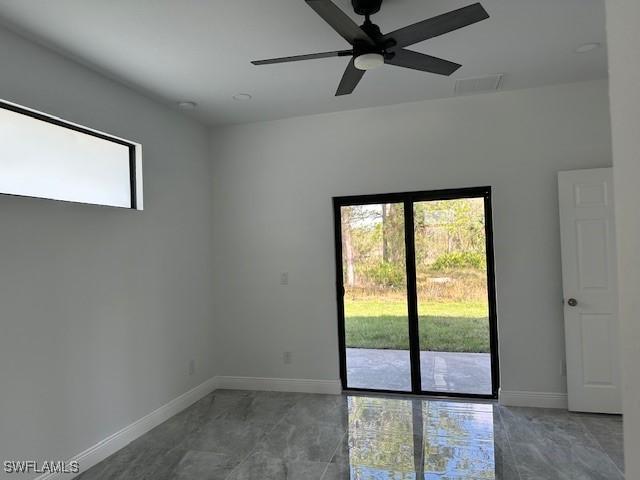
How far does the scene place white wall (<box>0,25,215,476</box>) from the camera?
93.5 inches

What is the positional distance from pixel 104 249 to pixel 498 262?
329cm

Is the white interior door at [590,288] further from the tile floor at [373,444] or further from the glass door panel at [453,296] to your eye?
the glass door panel at [453,296]

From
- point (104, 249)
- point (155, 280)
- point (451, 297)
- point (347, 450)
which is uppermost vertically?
point (104, 249)

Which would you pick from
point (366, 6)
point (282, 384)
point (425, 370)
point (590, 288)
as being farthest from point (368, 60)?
point (282, 384)

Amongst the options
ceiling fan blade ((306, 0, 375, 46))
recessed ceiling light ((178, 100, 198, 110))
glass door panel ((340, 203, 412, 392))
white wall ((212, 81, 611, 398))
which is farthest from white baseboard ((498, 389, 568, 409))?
recessed ceiling light ((178, 100, 198, 110))

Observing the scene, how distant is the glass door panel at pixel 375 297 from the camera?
4.01 meters

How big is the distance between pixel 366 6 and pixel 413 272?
2.48 meters

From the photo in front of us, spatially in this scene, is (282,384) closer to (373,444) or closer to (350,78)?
(373,444)

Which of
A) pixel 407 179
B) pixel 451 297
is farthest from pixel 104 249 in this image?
pixel 451 297

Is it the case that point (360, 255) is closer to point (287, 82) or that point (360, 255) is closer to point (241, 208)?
point (241, 208)

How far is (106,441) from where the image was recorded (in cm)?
292

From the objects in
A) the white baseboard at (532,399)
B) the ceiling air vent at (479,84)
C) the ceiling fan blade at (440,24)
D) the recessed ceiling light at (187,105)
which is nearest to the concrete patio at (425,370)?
the white baseboard at (532,399)

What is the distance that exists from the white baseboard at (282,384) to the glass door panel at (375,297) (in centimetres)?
20

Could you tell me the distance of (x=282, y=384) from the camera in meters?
4.18
